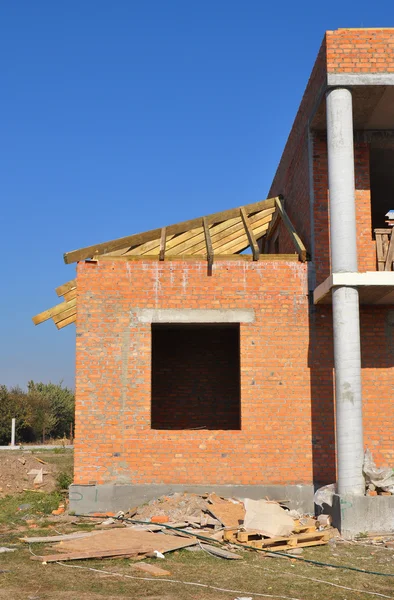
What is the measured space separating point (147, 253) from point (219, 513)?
5.12m

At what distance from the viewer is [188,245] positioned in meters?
12.8

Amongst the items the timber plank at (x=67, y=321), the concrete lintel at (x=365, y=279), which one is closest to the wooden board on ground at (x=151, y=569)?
the concrete lintel at (x=365, y=279)

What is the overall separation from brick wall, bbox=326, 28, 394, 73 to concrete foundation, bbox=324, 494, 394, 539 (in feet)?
23.4

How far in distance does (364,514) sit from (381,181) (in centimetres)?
867

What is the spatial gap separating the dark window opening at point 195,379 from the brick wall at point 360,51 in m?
6.62

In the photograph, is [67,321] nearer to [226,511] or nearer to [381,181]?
[226,511]

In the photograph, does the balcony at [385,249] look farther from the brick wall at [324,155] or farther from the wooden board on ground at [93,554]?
the wooden board on ground at [93,554]

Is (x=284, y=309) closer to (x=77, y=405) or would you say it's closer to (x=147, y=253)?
(x=147, y=253)

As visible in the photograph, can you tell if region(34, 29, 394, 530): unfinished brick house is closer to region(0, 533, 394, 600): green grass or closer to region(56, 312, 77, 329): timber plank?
region(56, 312, 77, 329): timber plank

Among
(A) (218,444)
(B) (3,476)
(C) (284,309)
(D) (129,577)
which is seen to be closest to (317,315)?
(C) (284,309)

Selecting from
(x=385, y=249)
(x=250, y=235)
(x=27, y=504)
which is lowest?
(x=27, y=504)

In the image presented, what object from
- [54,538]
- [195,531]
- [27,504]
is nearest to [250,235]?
[195,531]

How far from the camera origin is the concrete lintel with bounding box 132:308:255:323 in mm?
11836

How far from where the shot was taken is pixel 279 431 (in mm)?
11508
